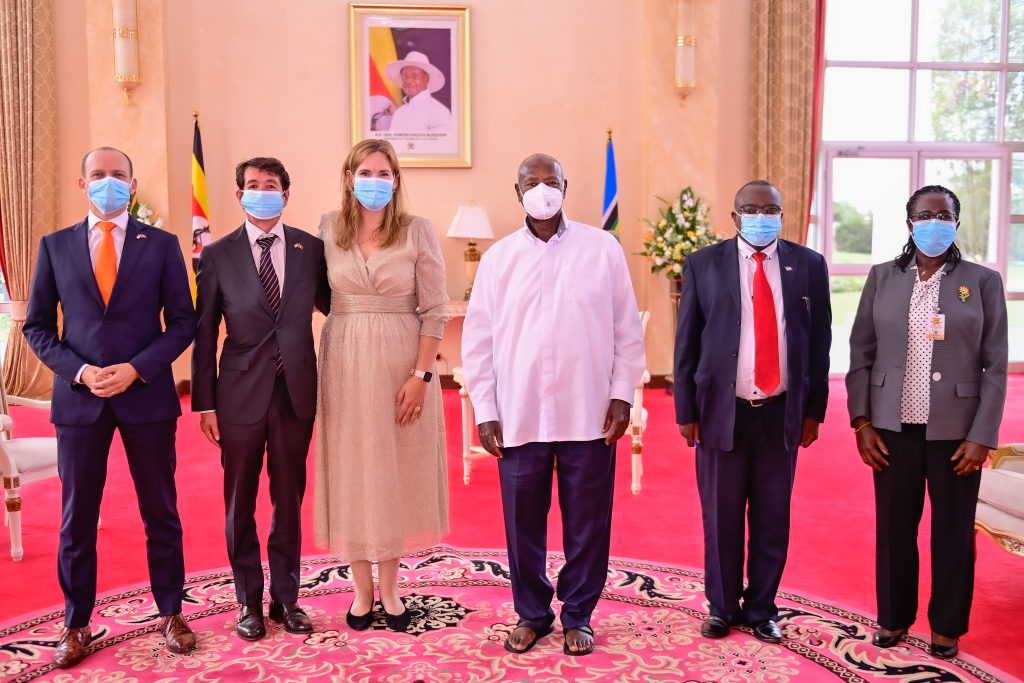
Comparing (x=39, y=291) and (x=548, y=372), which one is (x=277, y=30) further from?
(x=548, y=372)

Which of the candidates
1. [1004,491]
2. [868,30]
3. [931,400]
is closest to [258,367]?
[931,400]

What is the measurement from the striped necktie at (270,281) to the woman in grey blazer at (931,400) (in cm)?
204

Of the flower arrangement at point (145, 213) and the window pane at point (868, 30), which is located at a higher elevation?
the window pane at point (868, 30)

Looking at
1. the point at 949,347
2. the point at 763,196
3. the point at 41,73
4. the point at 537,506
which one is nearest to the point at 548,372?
the point at 537,506

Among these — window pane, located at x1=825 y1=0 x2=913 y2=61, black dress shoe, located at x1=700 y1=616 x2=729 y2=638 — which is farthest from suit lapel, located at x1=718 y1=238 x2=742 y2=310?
window pane, located at x1=825 y1=0 x2=913 y2=61

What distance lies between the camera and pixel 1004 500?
3699 millimetres

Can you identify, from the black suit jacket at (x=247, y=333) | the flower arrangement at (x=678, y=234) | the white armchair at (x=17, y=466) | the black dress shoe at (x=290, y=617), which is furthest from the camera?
the flower arrangement at (x=678, y=234)

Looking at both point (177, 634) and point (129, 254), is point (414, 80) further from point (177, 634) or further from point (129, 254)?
point (177, 634)

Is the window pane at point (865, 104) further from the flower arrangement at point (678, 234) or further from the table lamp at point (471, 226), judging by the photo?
the table lamp at point (471, 226)

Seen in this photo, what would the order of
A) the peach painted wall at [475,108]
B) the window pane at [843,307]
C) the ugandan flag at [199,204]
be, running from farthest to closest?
the window pane at [843,307] < the peach painted wall at [475,108] < the ugandan flag at [199,204]

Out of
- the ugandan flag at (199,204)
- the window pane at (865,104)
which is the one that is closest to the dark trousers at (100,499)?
the ugandan flag at (199,204)

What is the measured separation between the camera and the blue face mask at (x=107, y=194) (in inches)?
125

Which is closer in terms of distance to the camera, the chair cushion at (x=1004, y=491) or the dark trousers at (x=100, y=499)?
the dark trousers at (x=100, y=499)

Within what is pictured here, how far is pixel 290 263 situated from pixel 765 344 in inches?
67.7
